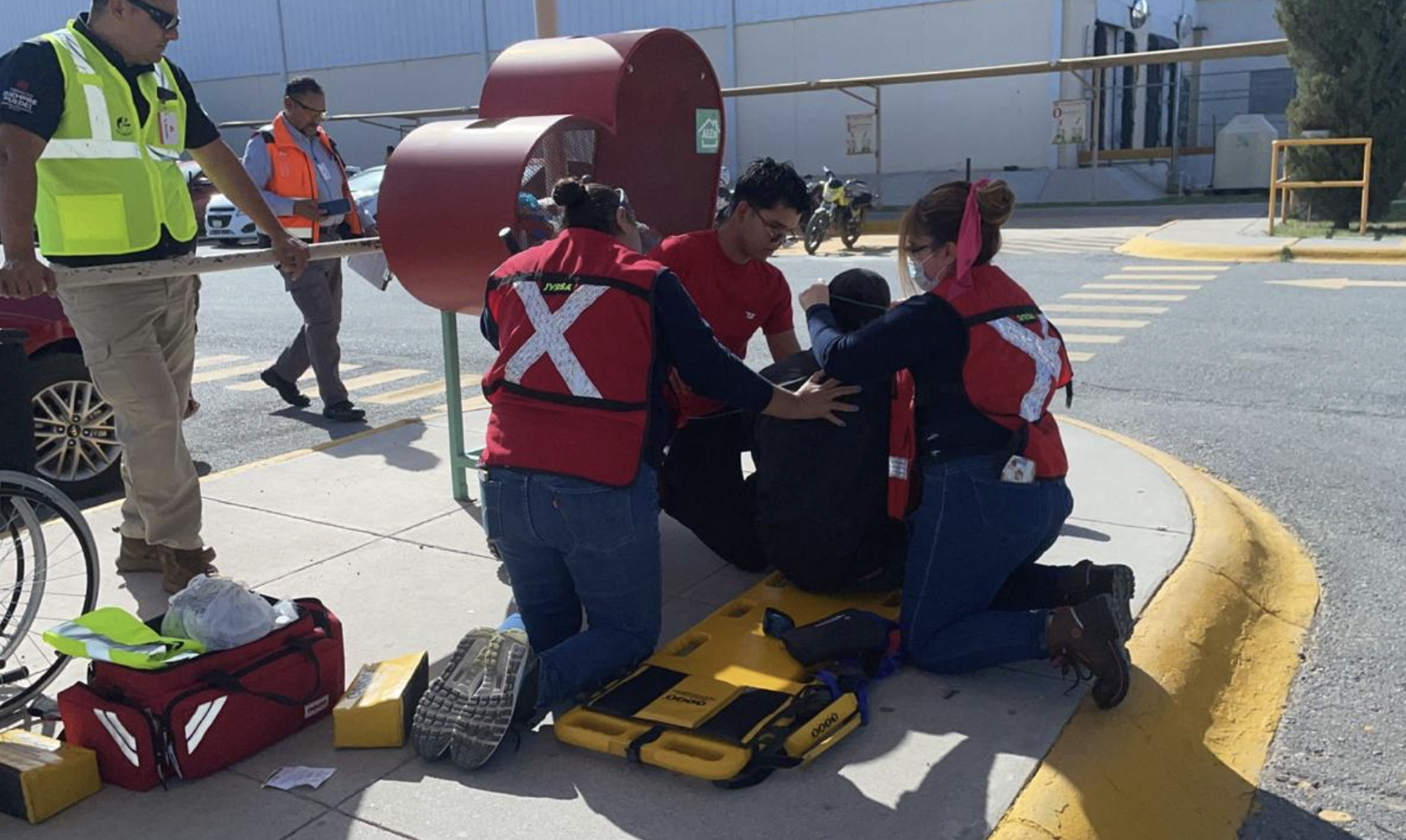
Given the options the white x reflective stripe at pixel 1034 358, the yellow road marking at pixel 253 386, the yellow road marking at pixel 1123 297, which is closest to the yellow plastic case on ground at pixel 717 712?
the white x reflective stripe at pixel 1034 358

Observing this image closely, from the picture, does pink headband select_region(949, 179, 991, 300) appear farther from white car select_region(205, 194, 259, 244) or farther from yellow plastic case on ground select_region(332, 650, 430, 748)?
white car select_region(205, 194, 259, 244)

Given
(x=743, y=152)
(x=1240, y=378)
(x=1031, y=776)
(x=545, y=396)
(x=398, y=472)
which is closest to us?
(x=1031, y=776)

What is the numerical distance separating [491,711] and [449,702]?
0.46ft

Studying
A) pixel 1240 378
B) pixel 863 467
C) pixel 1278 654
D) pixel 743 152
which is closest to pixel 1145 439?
pixel 1240 378

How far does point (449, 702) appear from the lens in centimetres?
322

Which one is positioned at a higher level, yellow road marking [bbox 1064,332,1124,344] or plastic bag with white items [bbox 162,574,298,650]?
plastic bag with white items [bbox 162,574,298,650]

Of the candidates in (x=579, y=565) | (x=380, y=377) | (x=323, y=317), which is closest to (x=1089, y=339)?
(x=380, y=377)

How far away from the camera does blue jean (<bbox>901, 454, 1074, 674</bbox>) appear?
11.6 feet

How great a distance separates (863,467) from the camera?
3.96m

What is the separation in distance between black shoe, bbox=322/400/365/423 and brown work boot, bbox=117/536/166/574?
3.12m

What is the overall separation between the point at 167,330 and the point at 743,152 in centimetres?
2670

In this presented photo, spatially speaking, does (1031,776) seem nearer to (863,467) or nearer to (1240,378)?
(863,467)

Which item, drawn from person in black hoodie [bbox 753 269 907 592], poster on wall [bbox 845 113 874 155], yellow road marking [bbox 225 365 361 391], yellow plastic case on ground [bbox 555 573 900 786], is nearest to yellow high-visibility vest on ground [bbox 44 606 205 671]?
yellow plastic case on ground [bbox 555 573 900 786]

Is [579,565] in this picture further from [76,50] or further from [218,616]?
[76,50]
